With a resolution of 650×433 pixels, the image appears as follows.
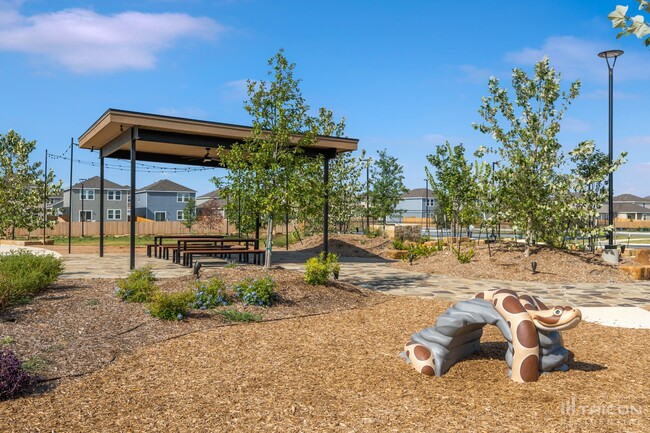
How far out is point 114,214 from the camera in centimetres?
6150

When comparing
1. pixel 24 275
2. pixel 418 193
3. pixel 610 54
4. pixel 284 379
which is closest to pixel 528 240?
pixel 610 54

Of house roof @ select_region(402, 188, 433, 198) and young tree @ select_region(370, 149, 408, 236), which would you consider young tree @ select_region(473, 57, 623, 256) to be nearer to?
young tree @ select_region(370, 149, 408, 236)

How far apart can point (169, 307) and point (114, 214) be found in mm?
57613

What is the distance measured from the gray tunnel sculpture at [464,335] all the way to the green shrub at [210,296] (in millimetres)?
3797

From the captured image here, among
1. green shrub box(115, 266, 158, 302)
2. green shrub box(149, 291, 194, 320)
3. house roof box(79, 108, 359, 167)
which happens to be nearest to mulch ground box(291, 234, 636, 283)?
house roof box(79, 108, 359, 167)

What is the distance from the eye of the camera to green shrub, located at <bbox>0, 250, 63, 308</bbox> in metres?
8.37

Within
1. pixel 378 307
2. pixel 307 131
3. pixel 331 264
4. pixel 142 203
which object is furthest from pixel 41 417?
pixel 142 203

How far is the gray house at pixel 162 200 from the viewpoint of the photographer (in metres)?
65.0

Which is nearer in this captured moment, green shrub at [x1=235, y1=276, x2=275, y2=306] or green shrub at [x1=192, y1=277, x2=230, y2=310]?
green shrub at [x1=192, y1=277, x2=230, y2=310]

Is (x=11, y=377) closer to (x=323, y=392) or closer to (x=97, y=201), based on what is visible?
(x=323, y=392)

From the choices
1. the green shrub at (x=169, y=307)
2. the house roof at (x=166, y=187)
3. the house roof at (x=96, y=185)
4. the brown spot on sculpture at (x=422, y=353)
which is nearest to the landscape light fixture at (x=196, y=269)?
the green shrub at (x=169, y=307)

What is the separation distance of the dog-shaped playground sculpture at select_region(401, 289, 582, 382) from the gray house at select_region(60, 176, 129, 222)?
196 feet

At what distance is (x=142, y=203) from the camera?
66125 mm

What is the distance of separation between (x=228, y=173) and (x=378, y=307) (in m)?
4.44
